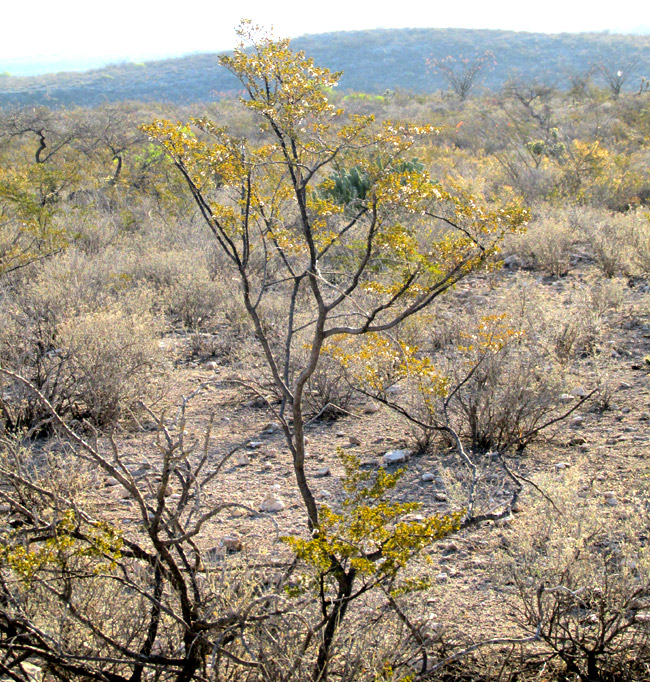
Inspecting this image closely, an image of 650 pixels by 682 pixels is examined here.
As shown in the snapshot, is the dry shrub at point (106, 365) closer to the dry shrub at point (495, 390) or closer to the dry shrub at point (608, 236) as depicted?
the dry shrub at point (495, 390)

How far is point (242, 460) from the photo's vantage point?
3.90m

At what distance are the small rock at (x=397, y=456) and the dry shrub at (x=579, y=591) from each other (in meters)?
1.15

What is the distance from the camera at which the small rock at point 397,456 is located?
3762mm

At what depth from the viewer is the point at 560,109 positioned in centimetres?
2380

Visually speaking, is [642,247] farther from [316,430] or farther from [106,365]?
[106,365]

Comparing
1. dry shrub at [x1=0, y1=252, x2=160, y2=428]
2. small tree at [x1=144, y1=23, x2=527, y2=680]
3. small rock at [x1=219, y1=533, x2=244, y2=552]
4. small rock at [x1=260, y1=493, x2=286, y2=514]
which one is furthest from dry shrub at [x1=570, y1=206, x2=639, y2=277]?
small rock at [x1=219, y1=533, x2=244, y2=552]

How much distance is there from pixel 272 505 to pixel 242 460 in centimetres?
67

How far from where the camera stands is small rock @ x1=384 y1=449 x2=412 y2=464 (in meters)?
3.76

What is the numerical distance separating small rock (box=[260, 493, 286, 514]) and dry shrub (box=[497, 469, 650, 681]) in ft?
3.92

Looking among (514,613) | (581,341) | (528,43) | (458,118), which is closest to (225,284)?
(581,341)

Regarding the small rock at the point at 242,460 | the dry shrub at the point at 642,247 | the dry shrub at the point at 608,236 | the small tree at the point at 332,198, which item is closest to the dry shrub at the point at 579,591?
the small tree at the point at 332,198

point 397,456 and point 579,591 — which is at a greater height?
→ point 579,591

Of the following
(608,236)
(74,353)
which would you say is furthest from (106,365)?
(608,236)

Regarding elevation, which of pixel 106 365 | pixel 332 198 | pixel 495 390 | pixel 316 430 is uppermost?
pixel 332 198
